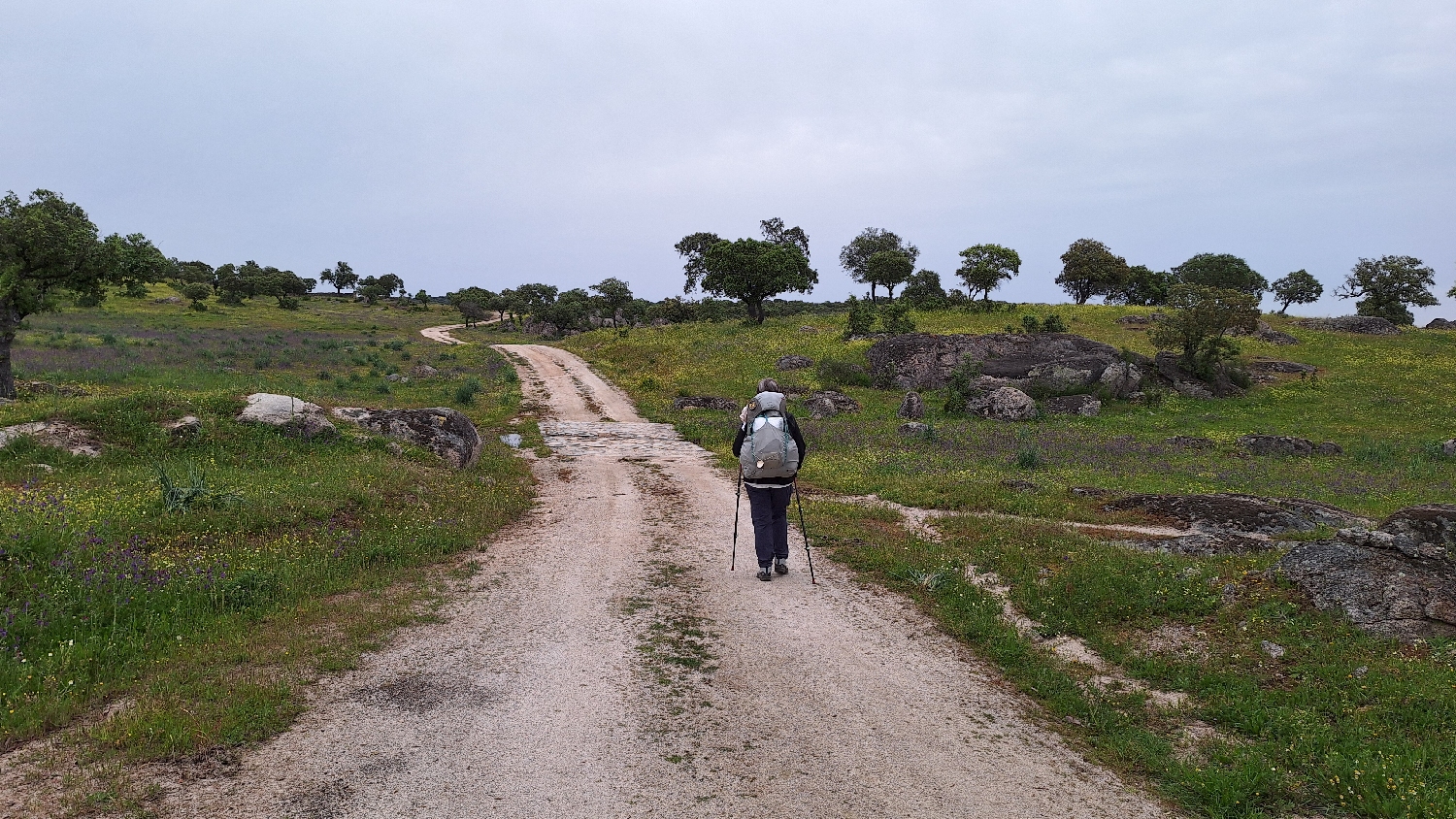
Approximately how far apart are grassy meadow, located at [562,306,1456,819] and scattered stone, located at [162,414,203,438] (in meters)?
13.3

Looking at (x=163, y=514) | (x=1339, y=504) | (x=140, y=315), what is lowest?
(x=1339, y=504)

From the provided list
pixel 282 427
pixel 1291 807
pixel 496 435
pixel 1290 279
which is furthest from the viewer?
pixel 1290 279

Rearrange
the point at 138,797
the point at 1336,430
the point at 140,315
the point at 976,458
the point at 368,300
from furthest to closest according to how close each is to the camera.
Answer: the point at 368,300, the point at 140,315, the point at 1336,430, the point at 976,458, the point at 138,797

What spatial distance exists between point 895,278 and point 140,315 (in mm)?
83313

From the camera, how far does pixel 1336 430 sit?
92.0 ft

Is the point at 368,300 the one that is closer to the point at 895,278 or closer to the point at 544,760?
the point at 895,278

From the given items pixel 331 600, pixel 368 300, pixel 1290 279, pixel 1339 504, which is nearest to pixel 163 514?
pixel 331 600

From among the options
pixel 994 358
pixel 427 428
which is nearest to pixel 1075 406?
pixel 994 358

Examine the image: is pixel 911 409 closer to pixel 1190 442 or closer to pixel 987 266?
pixel 1190 442

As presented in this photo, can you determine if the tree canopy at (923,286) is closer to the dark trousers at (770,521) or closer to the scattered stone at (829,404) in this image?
the scattered stone at (829,404)

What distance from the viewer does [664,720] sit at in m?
6.00

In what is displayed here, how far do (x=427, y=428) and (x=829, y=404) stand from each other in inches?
732

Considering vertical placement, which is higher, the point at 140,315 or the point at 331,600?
the point at 140,315

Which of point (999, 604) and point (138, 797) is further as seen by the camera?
point (999, 604)
